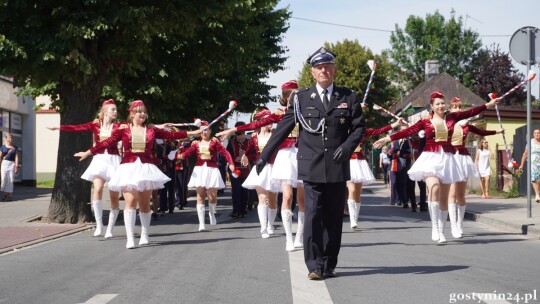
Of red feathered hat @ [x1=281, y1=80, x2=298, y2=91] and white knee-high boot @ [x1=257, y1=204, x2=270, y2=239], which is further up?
red feathered hat @ [x1=281, y1=80, x2=298, y2=91]

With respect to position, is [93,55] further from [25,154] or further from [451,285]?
[25,154]

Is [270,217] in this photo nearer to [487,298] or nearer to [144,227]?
[144,227]

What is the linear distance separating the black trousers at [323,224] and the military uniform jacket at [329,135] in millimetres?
157

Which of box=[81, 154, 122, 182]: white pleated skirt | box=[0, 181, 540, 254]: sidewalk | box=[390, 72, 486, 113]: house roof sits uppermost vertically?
box=[390, 72, 486, 113]: house roof

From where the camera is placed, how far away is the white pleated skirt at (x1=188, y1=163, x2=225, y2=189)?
1518 centimetres

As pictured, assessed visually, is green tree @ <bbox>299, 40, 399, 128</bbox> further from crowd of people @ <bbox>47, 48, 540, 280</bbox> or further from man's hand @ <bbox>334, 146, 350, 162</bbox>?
man's hand @ <bbox>334, 146, 350, 162</bbox>

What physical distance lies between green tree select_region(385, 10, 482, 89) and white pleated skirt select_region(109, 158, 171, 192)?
254 ft

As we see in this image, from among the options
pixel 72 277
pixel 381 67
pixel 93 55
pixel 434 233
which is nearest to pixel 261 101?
pixel 93 55

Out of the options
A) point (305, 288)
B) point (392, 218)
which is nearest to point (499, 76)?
point (392, 218)

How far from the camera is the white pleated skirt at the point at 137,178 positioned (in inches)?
449

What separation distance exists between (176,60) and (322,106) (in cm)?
1020

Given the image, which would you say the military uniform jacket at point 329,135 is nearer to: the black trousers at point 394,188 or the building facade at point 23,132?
the black trousers at point 394,188

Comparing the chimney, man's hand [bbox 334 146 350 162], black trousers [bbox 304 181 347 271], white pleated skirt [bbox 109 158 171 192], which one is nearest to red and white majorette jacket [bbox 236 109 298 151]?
white pleated skirt [bbox 109 158 171 192]

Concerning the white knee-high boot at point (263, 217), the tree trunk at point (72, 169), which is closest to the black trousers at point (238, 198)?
the tree trunk at point (72, 169)
